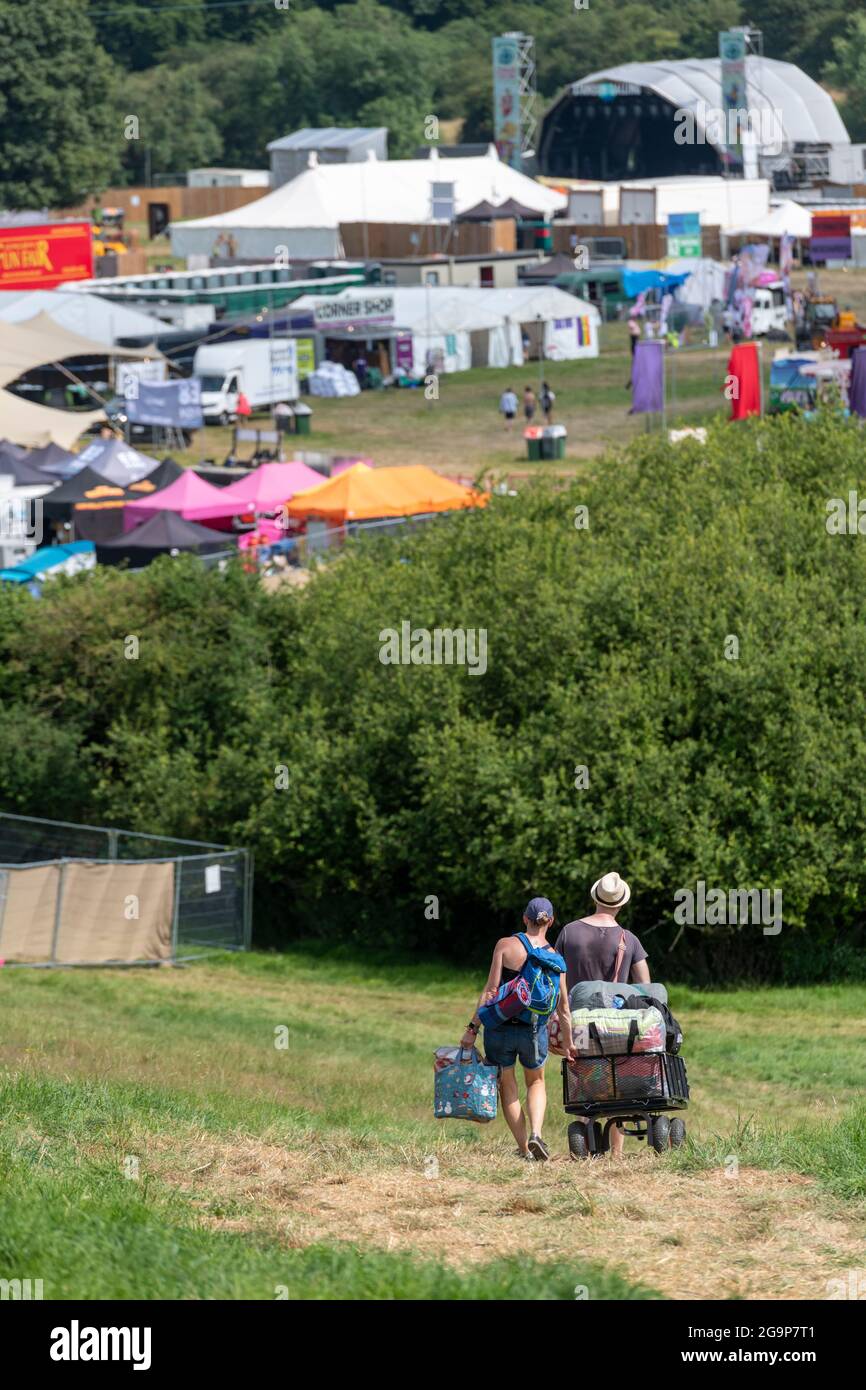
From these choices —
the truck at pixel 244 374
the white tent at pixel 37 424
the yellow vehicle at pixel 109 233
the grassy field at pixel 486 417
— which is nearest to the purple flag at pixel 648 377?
the grassy field at pixel 486 417

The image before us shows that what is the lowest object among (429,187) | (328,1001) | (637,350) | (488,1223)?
(328,1001)

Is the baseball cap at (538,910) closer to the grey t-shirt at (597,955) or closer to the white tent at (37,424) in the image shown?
the grey t-shirt at (597,955)

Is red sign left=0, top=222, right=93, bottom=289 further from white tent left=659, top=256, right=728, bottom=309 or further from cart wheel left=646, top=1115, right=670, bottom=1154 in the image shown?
cart wheel left=646, top=1115, right=670, bottom=1154

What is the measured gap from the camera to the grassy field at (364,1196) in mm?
6645

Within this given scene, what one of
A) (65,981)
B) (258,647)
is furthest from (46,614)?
(65,981)

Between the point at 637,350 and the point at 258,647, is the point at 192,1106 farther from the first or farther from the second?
the point at 637,350

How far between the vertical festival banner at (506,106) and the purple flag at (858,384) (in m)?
74.2

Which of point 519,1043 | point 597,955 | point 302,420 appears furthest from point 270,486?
point 519,1043

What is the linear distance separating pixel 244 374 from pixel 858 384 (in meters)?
22.1

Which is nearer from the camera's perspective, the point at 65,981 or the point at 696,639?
the point at 65,981

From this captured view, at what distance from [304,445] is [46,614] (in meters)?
25.4

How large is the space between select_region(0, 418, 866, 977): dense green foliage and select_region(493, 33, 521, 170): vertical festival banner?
8597 cm

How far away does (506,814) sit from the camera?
22188mm
